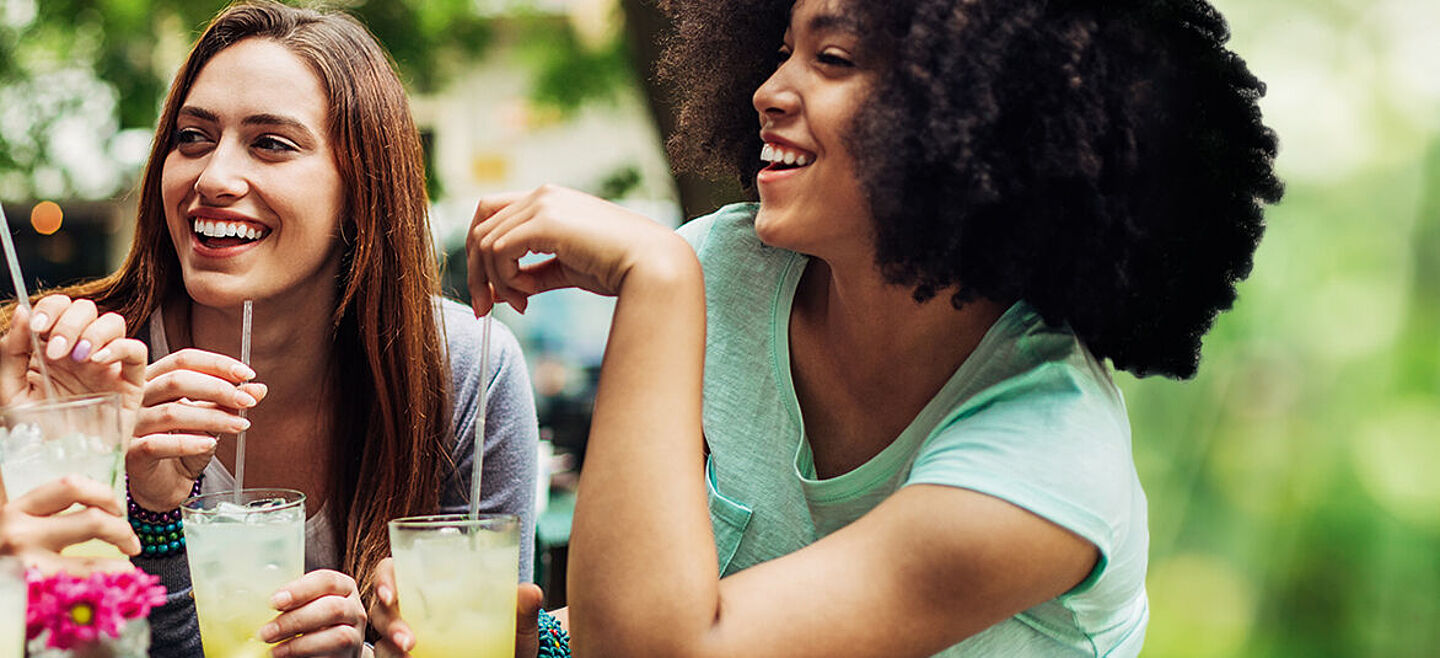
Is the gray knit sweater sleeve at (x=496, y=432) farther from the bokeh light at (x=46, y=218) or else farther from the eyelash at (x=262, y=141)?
the bokeh light at (x=46, y=218)

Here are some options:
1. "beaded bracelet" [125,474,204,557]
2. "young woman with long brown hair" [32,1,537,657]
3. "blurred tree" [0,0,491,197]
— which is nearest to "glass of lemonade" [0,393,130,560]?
"beaded bracelet" [125,474,204,557]

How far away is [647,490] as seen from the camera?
1365 millimetres

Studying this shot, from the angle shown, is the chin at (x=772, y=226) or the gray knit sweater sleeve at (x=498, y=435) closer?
the chin at (x=772, y=226)

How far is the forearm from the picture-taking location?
1.35m

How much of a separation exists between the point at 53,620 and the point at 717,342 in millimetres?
993

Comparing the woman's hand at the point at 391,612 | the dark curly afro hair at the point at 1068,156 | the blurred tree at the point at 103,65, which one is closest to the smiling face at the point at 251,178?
the woman's hand at the point at 391,612

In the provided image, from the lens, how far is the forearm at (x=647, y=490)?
1351 millimetres

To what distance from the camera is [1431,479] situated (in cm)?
297

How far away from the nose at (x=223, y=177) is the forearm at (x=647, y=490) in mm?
892

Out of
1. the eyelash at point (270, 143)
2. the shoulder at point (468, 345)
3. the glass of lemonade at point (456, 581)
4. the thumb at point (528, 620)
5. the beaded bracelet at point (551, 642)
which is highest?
the eyelash at point (270, 143)

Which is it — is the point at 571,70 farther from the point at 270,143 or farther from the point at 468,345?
the point at 270,143

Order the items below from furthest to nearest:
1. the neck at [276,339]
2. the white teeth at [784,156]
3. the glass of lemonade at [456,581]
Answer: the neck at [276,339] → the white teeth at [784,156] → the glass of lemonade at [456,581]

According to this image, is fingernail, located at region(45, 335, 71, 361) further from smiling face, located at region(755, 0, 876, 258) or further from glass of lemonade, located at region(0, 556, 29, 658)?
smiling face, located at region(755, 0, 876, 258)

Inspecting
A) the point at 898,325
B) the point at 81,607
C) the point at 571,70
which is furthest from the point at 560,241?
the point at 571,70
